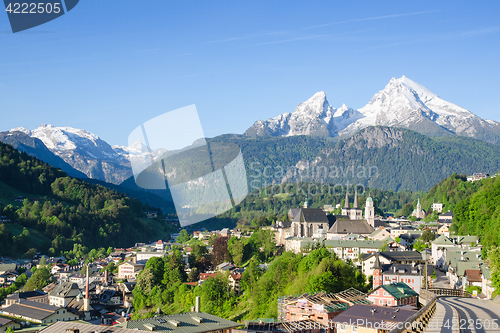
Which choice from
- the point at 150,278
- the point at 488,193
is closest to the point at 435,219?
the point at 488,193

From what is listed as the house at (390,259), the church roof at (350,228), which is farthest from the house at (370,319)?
the church roof at (350,228)

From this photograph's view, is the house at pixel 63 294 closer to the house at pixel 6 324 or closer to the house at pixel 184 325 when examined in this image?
the house at pixel 6 324

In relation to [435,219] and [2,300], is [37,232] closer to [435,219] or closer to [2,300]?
[2,300]

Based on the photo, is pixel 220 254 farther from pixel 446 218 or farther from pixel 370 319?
pixel 446 218

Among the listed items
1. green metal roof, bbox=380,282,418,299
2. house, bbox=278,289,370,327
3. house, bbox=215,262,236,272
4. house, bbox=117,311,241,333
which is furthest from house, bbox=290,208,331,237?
house, bbox=117,311,241,333

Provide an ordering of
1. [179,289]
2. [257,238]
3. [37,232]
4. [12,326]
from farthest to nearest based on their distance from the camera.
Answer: [37,232], [257,238], [179,289], [12,326]

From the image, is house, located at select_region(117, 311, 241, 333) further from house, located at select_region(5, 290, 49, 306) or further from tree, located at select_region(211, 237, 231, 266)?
tree, located at select_region(211, 237, 231, 266)
